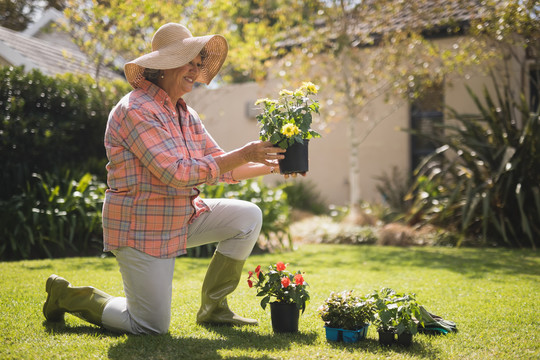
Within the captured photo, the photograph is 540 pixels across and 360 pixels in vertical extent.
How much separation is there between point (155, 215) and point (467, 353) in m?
1.78

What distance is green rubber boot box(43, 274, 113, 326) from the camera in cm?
304

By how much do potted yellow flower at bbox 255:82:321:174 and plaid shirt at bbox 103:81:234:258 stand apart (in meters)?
0.37

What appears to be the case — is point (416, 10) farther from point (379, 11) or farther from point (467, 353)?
point (467, 353)

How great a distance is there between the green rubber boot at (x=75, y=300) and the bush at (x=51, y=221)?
2986 mm

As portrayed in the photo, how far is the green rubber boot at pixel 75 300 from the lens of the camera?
3.04 meters

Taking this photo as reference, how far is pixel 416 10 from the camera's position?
886 centimetres

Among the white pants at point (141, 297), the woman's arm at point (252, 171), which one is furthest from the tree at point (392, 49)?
the white pants at point (141, 297)

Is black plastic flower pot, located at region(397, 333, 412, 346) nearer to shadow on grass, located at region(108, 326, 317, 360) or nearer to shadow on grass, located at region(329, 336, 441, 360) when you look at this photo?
shadow on grass, located at region(329, 336, 441, 360)

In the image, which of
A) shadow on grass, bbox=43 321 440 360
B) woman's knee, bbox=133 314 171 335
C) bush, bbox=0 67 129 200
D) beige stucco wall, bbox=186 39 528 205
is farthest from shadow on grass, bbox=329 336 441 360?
beige stucco wall, bbox=186 39 528 205

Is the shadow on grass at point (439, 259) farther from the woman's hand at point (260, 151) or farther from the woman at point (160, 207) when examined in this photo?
the woman's hand at point (260, 151)

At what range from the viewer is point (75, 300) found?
3080mm

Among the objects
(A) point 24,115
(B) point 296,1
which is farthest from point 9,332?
(B) point 296,1

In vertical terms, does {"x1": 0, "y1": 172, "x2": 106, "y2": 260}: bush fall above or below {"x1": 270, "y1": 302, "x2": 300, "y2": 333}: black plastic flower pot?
above

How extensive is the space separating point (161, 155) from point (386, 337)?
1.51 meters
